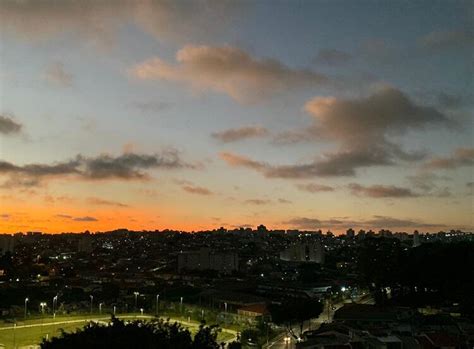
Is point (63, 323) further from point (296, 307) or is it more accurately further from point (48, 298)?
point (296, 307)

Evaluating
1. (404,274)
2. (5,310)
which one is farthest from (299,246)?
(5,310)

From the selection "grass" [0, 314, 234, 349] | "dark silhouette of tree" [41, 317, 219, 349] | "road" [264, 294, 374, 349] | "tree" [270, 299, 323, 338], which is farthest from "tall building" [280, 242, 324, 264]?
"dark silhouette of tree" [41, 317, 219, 349]

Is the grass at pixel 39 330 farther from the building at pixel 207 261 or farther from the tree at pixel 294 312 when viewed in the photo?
the building at pixel 207 261

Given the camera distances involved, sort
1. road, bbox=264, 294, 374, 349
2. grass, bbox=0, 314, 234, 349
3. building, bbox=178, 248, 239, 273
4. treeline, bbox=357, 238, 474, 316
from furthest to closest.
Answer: building, bbox=178, 248, 239, 273
treeline, bbox=357, 238, 474, 316
grass, bbox=0, 314, 234, 349
road, bbox=264, 294, 374, 349

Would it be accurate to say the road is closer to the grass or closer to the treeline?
the grass

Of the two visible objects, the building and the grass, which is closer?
the grass

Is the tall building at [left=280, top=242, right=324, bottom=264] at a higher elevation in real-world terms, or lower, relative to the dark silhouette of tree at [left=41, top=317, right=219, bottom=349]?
lower
